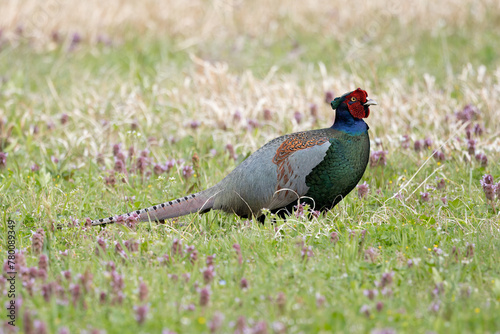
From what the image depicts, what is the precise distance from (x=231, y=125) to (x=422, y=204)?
2.63 meters

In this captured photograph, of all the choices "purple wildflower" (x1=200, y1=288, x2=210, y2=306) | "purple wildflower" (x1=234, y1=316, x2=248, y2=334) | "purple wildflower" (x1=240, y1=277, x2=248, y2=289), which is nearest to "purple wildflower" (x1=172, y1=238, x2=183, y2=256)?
"purple wildflower" (x1=240, y1=277, x2=248, y2=289)

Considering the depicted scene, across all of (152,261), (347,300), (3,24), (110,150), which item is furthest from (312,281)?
(3,24)

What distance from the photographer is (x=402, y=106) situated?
23.3 ft

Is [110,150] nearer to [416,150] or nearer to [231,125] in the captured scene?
[231,125]

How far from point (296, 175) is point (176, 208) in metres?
0.87

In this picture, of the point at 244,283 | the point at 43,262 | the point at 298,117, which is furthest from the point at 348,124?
the point at 43,262

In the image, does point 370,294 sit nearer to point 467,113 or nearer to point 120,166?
point 120,166

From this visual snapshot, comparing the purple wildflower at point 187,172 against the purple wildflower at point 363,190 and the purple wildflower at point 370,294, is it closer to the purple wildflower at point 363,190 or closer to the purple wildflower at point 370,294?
the purple wildflower at point 363,190

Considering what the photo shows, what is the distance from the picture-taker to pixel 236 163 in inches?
242

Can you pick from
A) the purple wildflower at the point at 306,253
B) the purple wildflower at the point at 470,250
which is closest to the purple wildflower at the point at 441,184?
the purple wildflower at the point at 470,250

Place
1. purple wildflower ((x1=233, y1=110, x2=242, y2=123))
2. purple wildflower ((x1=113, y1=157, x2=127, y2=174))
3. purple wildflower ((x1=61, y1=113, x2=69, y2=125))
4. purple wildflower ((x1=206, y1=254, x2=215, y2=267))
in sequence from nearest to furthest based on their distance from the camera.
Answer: purple wildflower ((x1=206, y1=254, x2=215, y2=267)) → purple wildflower ((x1=113, y1=157, x2=127, y2=174)) → purple wildflower ((x1=233, y1=110, x2=242, y2=123)) → purple wildflower ((x1=61, y1=113, x2=69, y2=125))

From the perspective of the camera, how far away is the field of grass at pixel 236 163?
3.29 meters

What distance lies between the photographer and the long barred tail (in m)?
4.69

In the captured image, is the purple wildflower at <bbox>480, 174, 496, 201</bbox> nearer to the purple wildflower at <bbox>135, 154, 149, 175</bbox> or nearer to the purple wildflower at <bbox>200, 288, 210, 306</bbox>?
the purple wildflower at <bbox>200, 288, 210, 306</bbox>
